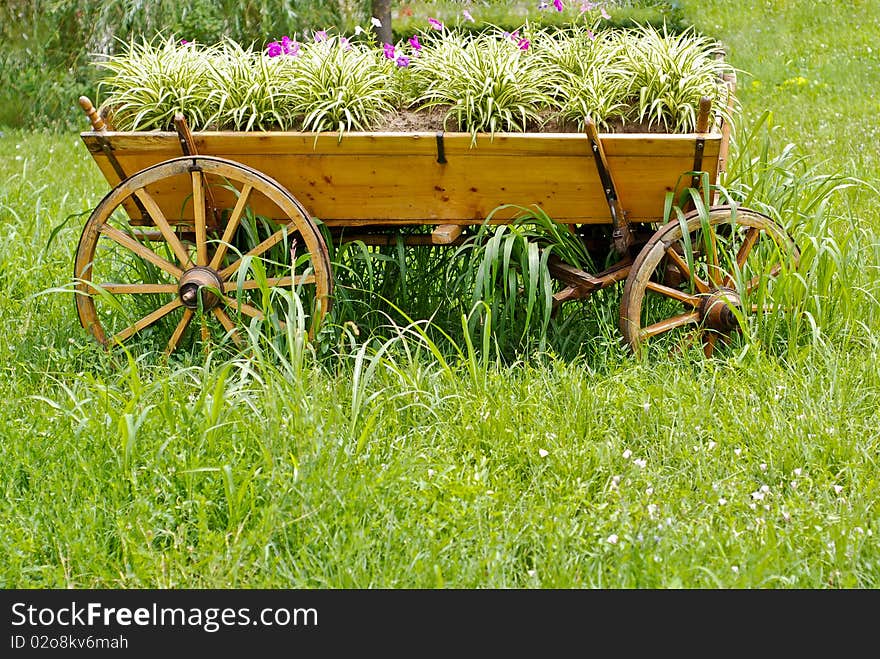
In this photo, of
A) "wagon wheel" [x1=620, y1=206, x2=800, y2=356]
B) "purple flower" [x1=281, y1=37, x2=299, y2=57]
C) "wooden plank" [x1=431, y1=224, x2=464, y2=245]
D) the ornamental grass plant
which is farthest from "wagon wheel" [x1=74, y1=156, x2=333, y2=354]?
"wagon wheel" [x1=620, y1=206, x2=800, y2=356]

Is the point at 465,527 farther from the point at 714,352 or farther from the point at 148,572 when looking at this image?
the point at 714,352

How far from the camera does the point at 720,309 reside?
3.77 m

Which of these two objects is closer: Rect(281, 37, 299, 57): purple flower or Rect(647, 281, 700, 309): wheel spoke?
Rect(647, 281, 700, 309): wheel spoke

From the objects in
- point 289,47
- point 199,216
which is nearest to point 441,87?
point 289,47

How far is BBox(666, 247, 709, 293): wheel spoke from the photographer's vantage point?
3671 mm

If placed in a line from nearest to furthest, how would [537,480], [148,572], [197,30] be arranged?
[148,572] < [537,480] < [197,30]

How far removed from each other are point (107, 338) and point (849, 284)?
2848 millimetres

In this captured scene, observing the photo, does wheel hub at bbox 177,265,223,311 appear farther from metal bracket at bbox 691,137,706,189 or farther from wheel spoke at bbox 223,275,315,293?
metal bracket at bbox 691,137,706,189

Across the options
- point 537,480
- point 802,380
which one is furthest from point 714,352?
point 537,480

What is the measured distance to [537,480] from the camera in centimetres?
301

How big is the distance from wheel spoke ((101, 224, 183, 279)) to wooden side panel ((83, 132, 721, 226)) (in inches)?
7.8

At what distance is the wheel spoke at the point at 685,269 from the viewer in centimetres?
367

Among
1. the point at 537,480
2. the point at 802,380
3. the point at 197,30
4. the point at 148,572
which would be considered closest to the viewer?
the point at 148,572

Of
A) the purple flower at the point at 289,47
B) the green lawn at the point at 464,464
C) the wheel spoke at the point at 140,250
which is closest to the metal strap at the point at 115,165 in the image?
the wheel spoke at the point at 140,250
